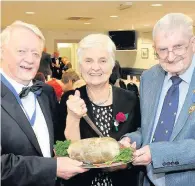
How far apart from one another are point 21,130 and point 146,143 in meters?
0.64

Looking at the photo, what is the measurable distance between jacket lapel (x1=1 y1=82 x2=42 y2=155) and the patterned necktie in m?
0.59

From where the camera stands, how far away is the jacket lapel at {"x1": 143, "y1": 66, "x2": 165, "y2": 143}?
1.70 meters

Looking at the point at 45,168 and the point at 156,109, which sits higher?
the point at 156,109

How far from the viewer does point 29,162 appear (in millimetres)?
1422

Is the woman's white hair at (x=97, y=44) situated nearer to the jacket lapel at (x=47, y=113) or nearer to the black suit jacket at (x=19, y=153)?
the jacket lapel at (x=47, y=113)

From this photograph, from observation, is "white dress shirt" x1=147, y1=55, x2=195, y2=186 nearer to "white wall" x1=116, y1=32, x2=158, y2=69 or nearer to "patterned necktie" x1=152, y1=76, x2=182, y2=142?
"patterned necktie" x1=152, y1=76, x2=182, y2=142

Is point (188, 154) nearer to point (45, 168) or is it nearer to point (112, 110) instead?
point (112, 110)

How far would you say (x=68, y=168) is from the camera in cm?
144

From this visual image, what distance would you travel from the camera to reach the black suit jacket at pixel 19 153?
1390mm

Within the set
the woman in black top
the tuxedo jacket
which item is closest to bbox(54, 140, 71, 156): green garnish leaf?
the woman in black top

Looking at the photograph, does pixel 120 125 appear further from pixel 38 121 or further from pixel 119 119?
pixel 38 121

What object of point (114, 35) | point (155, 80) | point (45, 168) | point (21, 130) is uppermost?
point (114, 35)

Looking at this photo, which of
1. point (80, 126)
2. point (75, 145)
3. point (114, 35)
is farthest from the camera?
point (114, 35)

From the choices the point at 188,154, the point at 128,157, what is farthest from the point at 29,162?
the point at 188,154
